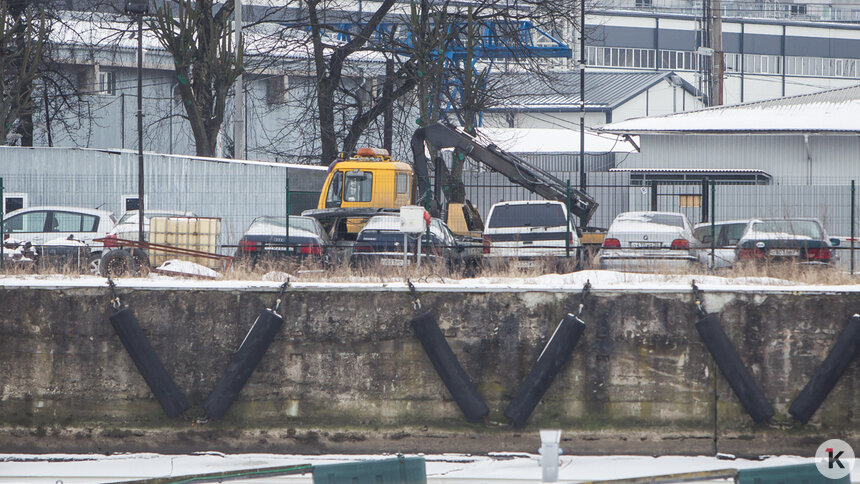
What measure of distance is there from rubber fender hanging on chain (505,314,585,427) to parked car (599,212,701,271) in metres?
3.92

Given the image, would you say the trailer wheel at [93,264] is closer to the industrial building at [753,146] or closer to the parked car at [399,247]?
the parked car at [399,247]

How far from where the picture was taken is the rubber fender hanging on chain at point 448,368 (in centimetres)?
1109

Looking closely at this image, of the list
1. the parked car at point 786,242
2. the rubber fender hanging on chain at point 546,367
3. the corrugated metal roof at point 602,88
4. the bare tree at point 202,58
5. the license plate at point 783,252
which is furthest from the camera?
the corrugated metal roof at point 602,88

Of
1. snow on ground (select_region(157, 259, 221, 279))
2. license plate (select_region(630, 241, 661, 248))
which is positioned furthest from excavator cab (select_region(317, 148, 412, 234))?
snow on ground (select_region(157, 259, 221, 279))

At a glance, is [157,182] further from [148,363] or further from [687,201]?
[687,201]

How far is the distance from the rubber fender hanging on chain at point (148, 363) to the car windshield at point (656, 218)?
1157 centimetres

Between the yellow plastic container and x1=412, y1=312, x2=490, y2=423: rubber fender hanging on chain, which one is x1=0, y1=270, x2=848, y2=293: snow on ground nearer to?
x1=412, y1=312, x2=490, y2=423: rubber fender hanging on chain

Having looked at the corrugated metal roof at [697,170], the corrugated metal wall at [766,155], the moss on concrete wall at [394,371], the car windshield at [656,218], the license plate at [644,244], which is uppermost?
the corrugated metal wall at [766,155]

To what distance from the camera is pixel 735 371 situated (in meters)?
11.0

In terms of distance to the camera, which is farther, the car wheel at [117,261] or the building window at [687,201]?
the building window at [687,201]

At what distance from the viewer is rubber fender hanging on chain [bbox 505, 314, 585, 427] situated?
11.1 metres

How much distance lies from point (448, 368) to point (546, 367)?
1.03 meters

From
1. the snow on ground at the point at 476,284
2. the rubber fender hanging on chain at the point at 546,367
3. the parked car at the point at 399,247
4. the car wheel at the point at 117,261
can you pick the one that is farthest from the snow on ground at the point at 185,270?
the rubber fender hanging on chain at the point at 546,367

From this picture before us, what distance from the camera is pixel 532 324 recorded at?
37.2ft
